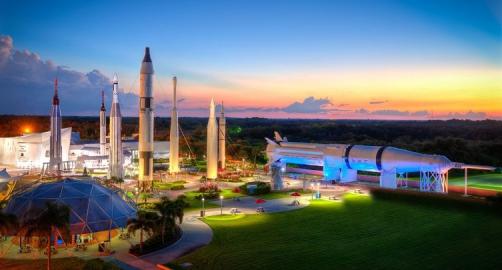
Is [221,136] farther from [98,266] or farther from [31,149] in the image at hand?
[98,266]

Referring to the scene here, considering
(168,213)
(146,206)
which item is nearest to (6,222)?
(168,213)

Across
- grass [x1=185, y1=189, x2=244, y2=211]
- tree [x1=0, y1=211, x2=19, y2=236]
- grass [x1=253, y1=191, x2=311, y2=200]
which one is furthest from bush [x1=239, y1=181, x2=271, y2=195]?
tree [x1=0, y1=211, x2=19, y2=236]

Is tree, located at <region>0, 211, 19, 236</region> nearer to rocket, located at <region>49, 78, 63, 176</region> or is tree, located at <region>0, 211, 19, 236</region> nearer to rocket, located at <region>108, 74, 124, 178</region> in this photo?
rocket, located at <region>49, 78, 63, 176</region>

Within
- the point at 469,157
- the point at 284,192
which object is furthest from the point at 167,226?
the point at 469,157

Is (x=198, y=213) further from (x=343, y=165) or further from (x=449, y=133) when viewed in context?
(x=449, y=133)

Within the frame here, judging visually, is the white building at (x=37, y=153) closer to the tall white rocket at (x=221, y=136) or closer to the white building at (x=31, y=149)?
the white building at (x=31, y=149)
